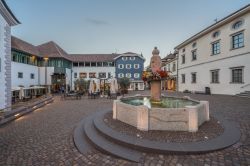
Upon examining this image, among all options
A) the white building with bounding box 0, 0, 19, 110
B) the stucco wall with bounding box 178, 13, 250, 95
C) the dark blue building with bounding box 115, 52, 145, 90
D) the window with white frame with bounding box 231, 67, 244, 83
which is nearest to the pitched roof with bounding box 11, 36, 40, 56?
the white building with bounding box 0, 0, 19, 110

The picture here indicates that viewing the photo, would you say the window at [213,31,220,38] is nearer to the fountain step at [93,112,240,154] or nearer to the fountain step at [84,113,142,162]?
the fountain step at [93,112,240,154]

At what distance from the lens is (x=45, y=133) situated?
6605 mm

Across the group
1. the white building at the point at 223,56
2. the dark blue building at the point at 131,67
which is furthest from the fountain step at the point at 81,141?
the dark blue building at the point at 131,67

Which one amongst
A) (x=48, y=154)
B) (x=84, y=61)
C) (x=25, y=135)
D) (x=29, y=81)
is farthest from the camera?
(x=84, y=61)

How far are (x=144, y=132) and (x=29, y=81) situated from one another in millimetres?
28819

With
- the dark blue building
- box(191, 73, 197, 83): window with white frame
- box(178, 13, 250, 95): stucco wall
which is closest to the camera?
box(178, 13, 250, 95): stucco wall

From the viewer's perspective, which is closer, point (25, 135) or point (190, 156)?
point (190, 156)

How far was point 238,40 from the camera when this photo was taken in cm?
1844

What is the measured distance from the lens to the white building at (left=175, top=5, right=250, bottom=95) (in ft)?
57.0

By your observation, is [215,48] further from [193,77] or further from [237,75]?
[193,77]

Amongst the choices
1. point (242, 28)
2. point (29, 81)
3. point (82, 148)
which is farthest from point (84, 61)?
point (82, 148)

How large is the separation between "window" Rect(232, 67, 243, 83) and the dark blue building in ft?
85.7

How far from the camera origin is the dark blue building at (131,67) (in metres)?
43.5

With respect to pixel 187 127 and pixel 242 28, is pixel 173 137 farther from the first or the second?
pixel 242 28
